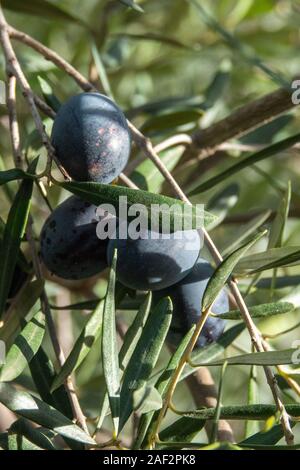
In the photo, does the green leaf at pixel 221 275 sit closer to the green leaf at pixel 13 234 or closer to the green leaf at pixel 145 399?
the green leaf at pixel 145 399

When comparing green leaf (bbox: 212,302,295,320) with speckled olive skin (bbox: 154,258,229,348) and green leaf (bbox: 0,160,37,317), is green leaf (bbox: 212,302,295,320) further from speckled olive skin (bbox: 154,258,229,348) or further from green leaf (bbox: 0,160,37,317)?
green leaf (bbox: 0,160,37,317)

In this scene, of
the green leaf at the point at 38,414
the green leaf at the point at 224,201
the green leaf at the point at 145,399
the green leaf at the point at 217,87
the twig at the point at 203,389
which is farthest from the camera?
the green leaf at the point at 217,87

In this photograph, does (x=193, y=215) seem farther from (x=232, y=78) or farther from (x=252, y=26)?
(x=252, y=26)

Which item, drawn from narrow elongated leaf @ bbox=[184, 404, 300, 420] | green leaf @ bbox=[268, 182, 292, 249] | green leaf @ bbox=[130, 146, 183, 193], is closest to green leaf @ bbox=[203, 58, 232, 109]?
green leaf @ bbox=[130, 146, 183, 193]

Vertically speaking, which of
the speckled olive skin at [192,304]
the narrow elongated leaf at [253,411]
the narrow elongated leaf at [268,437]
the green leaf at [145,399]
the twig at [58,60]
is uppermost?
the twig at [58,60]

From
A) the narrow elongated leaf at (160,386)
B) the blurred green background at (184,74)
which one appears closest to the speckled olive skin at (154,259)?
the narrow elongated leaf at (160,386)

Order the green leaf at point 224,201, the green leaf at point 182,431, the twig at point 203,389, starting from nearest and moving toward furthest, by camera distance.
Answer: the green leaf at point 182,431 < the twig at point 203,389 < the green leaf at point 224,201
